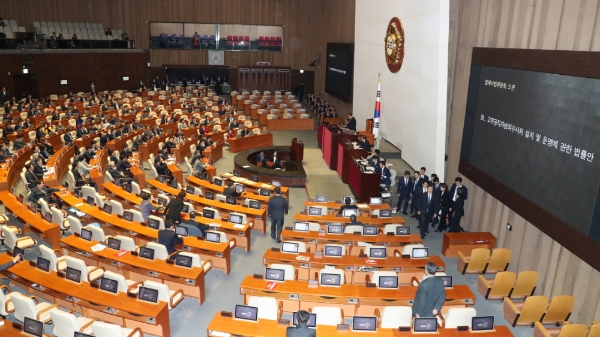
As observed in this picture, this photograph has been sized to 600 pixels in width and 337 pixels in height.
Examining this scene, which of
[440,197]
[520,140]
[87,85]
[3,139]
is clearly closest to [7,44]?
[87,85]

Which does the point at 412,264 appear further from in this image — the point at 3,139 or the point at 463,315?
the point at 3,139

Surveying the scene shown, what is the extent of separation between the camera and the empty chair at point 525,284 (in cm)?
944

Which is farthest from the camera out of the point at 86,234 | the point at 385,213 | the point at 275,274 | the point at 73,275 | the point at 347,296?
the point at 385,213

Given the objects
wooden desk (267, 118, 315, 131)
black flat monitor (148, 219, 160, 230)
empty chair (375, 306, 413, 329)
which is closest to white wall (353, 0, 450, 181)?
wooden desk (267, 118, 315, 131)

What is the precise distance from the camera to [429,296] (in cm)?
738

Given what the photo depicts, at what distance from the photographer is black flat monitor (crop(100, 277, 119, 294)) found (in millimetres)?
8141

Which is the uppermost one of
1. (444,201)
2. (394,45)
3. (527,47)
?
(394,45)

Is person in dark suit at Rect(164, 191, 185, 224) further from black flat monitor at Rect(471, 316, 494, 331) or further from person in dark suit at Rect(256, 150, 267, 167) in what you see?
person in dark suit at Rect(256, 150, 267, 167)

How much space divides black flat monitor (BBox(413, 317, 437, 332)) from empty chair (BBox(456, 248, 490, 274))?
13.1ft

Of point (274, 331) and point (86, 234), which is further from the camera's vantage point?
point (86, 234)

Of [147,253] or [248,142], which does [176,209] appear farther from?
[248,142]

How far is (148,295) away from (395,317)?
13.5ft

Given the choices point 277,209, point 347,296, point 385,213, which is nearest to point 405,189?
point 385,213

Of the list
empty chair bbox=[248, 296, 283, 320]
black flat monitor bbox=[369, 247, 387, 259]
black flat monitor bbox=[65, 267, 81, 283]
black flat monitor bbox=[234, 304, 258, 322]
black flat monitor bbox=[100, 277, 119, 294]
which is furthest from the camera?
black flat monitor bbox=[369, 247, 387, 259]
